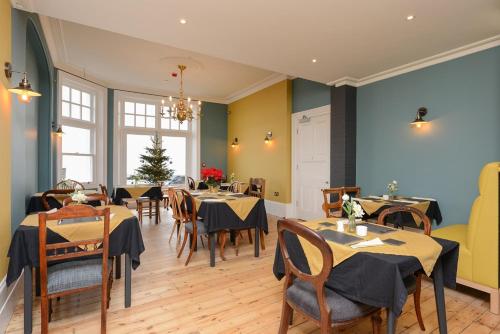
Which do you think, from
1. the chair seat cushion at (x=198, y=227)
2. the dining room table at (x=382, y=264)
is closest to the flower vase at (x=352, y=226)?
the dining room table at (x=382, y=264)

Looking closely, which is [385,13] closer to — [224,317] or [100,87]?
[224,317]

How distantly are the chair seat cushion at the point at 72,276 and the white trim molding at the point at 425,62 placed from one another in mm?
4636

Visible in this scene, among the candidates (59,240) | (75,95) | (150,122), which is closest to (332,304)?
(59,240)

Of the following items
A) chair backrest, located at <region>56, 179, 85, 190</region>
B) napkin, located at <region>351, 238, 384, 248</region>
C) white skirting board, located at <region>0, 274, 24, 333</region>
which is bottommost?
white skirting board, located at <region>0, 274, 24, 333</region>

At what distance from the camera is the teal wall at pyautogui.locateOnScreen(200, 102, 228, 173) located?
8148 mm

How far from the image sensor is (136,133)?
7301 millimetres

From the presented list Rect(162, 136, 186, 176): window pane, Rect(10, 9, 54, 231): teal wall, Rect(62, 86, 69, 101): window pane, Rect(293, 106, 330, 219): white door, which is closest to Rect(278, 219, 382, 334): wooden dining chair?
Rect(10, 9, 54, 231): teal wall

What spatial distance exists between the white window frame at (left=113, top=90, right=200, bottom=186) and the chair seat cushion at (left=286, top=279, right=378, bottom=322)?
641cm

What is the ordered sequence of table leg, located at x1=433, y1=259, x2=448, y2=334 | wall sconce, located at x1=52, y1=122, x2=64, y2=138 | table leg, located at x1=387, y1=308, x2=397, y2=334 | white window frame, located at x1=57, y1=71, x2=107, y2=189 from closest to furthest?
table leg, located at x1=387, y1=308, x2=397, y2=334 → table leg, located at x1=433, y1=259, x2=448, y2=334 → wall sconce, located at x1=52, y1=122, x2=64, y2=138 → white window frame, located at x1=57, y1=71, x2=107, y2=189

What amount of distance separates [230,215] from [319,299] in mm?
2094

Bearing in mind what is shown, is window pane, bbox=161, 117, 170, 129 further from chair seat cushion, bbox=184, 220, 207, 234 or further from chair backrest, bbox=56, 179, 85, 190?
chair seat cushion, bbox=184, 220, 207, 234

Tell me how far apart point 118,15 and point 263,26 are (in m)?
1.59

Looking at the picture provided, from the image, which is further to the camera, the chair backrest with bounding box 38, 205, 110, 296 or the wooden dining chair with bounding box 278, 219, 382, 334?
the chair backrest with bounding box 38, 205, 110, 296

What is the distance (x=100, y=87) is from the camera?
21.4ft
